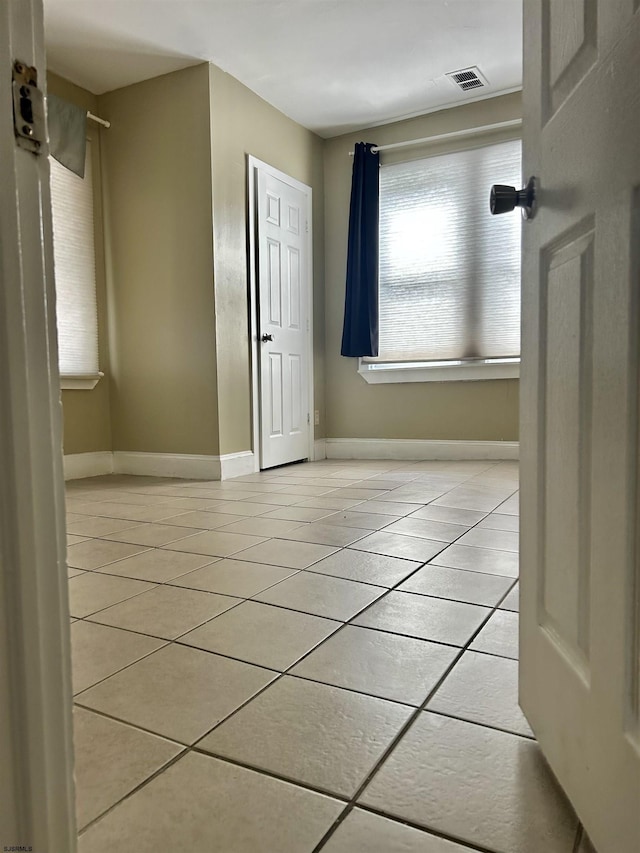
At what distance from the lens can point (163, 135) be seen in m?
3.90

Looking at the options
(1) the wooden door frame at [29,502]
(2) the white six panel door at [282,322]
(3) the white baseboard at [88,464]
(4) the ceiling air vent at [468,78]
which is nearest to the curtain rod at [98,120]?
(2) the white six panel door at [282,322]

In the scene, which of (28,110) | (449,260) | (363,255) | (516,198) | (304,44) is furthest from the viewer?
(363,255)

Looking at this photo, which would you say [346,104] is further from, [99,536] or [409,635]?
[409,635]

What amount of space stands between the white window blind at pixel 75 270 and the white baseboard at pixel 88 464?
56 cm

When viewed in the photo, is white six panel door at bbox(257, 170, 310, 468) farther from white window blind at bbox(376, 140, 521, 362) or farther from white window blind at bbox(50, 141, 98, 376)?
white window blind at bbox(50, 141, 98, 376)

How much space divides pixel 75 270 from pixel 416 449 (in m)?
2.80

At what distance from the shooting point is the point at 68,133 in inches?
147

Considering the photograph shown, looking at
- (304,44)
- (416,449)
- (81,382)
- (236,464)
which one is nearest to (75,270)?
(81,382)

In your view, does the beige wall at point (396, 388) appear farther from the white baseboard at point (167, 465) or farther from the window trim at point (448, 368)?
the white baseboard at point (167, 465)

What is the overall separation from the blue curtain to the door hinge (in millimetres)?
4246

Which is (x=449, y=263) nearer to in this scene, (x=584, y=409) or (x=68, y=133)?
(x=68, y=133)

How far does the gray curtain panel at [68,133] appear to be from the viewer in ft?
12.1

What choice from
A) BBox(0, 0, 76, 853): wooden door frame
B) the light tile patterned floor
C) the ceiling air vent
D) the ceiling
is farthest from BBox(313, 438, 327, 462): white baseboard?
BBox(0, 0, 76, 853): wooden door frame

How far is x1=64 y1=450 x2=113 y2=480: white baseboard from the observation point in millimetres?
3939
